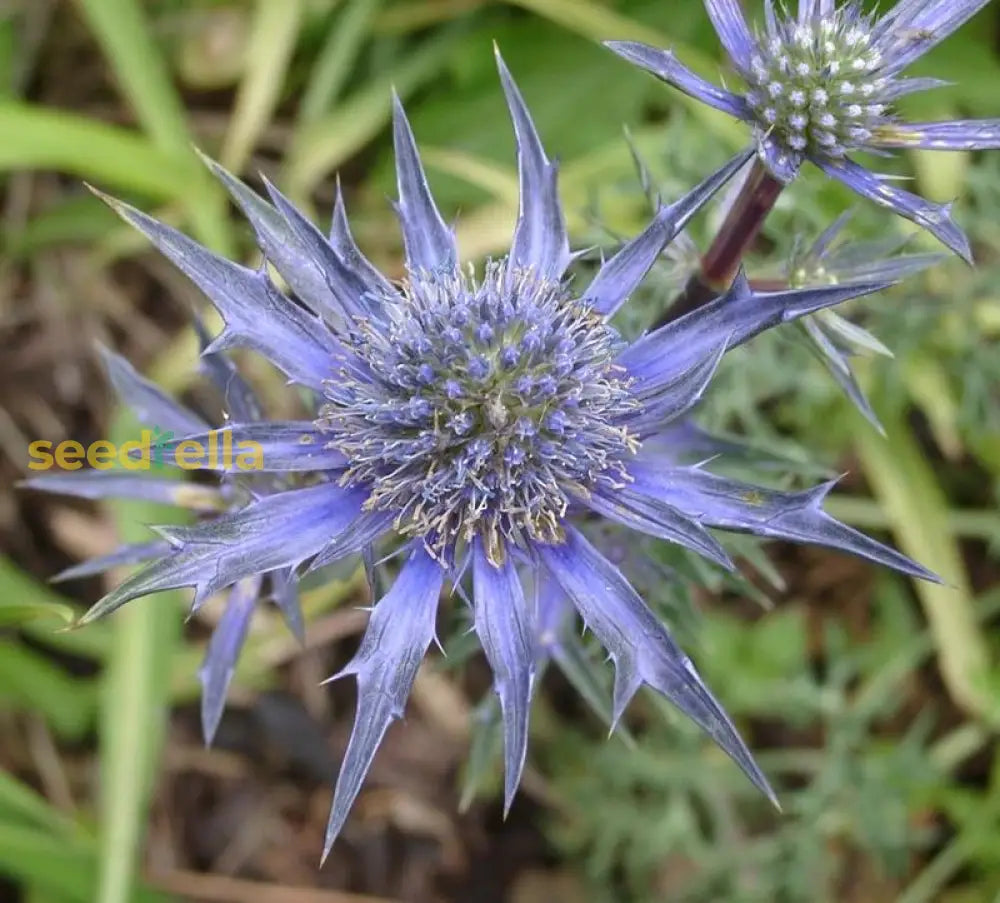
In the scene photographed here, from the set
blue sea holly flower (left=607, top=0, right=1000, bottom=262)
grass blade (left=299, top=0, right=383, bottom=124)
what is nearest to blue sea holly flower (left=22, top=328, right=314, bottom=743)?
blue sea holly flower (left=607, top=0, right=1000, bottom=262)

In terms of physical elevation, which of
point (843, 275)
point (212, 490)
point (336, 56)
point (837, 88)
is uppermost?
point (336, 56)

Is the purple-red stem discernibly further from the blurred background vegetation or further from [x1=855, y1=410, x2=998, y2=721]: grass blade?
[x1=855, y1=410, x2=998, y2=721]: grass blade

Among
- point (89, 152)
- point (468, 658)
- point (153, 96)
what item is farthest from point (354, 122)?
point (468, 658)

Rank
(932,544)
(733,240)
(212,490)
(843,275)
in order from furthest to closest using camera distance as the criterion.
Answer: (932,544) < (212,490) < (843,275) < (733,240)

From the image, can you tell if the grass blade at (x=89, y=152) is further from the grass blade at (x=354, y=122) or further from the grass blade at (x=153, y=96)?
the grass blade at (x=354, y=122)

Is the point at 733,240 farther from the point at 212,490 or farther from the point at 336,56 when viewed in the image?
the point at 336,56
